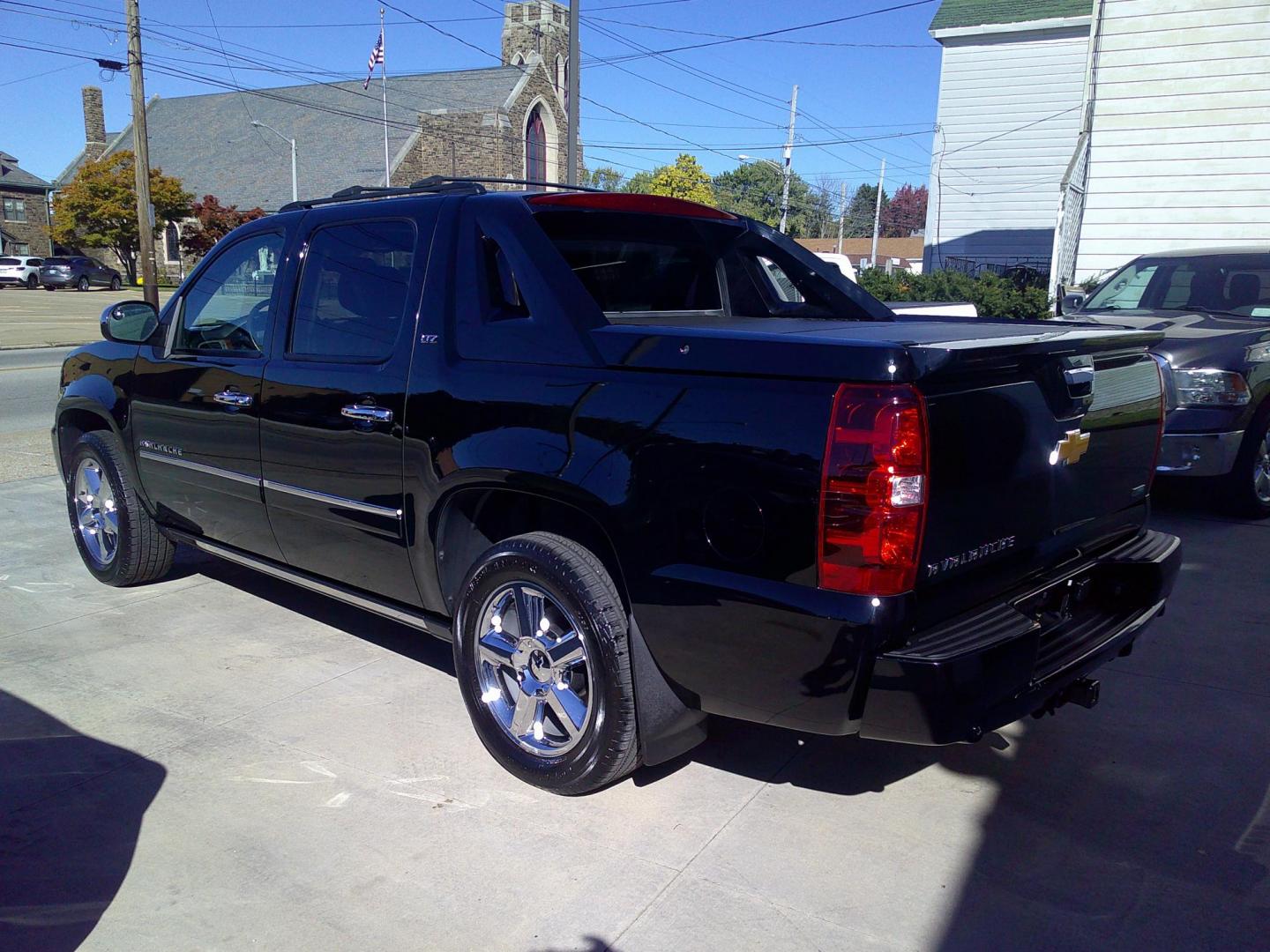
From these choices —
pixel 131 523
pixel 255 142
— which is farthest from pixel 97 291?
pixel 131 523

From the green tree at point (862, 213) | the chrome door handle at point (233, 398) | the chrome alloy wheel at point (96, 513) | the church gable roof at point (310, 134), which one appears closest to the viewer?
the chrome door handle at point (233, 398)

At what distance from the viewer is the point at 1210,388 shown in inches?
264

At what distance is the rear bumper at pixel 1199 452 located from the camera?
6730mm

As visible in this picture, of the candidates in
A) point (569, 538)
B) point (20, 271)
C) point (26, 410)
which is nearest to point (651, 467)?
point (569, 538)

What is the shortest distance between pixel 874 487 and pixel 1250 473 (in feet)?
18.6

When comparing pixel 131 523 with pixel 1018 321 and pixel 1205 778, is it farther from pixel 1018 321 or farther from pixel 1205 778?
pixel 1205 778

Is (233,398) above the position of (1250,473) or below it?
above

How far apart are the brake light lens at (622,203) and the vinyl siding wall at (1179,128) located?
1291cm

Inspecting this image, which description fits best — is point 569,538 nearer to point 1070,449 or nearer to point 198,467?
point 1070,449

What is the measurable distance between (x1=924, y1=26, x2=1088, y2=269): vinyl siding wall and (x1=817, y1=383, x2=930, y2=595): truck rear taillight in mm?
28861

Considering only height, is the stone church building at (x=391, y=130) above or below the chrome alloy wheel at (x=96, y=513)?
above

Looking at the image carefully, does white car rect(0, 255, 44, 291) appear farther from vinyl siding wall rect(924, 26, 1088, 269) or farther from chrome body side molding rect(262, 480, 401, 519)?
chrome body side molding rect(262, 480, 401, 519)

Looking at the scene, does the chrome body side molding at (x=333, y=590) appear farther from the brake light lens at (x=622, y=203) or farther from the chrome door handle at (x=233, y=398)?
the brake light lens at (x=622, y=203)

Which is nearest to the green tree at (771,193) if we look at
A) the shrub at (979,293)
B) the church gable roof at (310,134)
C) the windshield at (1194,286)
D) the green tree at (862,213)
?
the green tree at (862,213)
